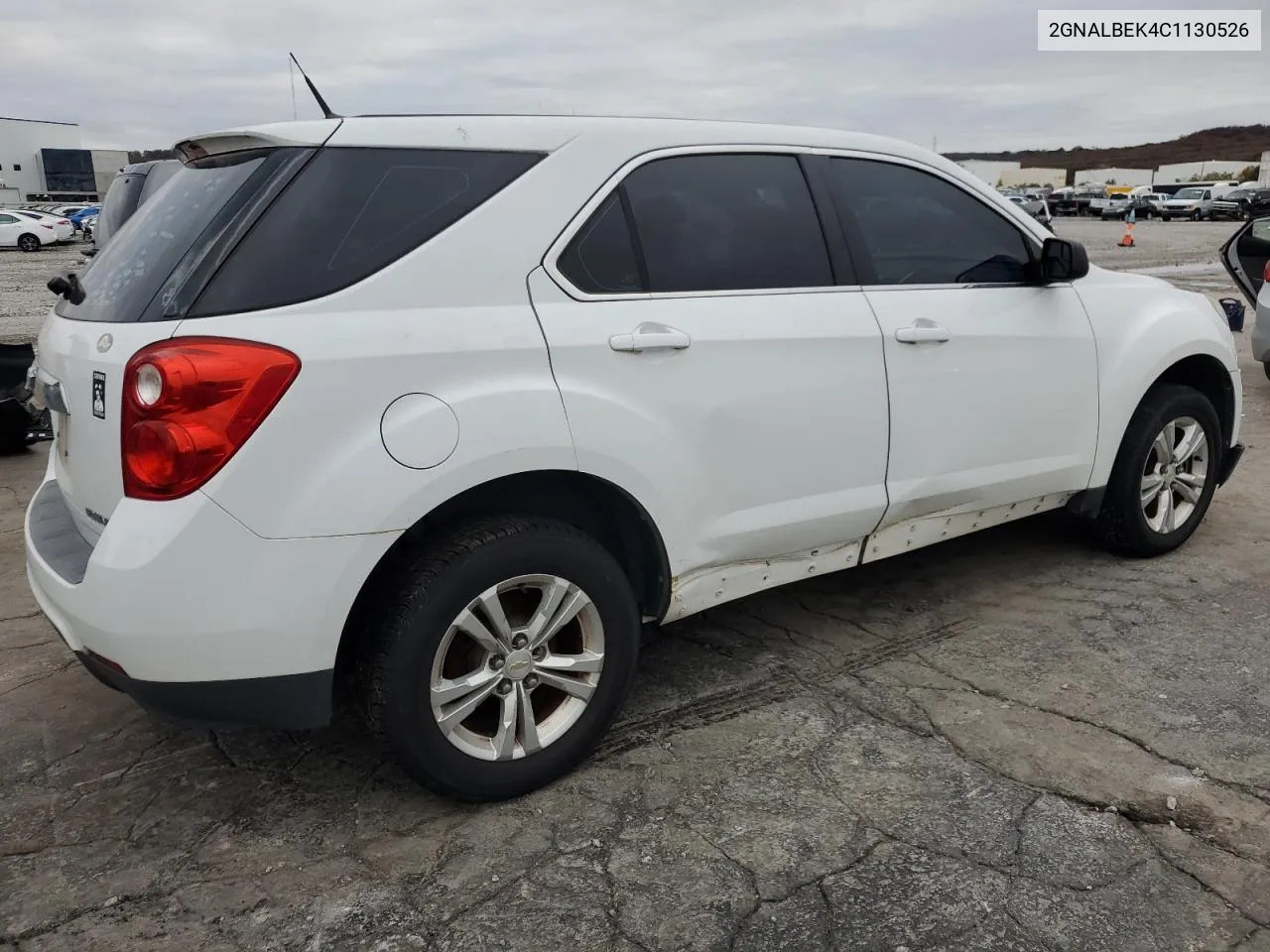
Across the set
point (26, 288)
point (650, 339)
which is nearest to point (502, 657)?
point (650, 339)

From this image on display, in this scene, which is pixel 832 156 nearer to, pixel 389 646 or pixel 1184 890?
pixel 389 646

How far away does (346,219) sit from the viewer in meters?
2.45

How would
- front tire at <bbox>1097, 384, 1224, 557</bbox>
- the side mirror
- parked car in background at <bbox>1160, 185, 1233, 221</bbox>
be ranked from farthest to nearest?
1. parked car in background at <bbox>1160, 185, 1233, 221</bbox>
2. front tire at <bbox>1097, 384, 1224, 557</bbox>
3. the side mirror

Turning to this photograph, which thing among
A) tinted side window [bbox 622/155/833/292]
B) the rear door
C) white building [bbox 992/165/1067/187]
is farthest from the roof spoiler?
white building [bbox 992/165/1067/187]

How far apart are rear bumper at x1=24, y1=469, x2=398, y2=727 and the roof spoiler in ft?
2.94

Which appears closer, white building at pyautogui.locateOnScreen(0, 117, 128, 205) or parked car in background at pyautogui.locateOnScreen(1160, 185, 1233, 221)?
parked car in background at pyautogui.locateOnScreen(1160, 185, 1233, 221)

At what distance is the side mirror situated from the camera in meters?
3.70

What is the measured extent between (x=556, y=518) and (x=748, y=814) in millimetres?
919

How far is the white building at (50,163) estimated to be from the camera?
86750 mm

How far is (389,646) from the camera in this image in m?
2.43

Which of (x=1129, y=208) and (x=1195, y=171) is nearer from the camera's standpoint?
(x=1129, y=208)

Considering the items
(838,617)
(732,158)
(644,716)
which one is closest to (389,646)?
(644,716)

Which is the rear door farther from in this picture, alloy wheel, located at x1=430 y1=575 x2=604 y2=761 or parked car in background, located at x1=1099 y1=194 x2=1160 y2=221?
parked car in background, located at x1=1099 y1=194 x2=1160 y2=221

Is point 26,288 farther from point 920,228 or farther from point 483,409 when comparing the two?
point 483,409
